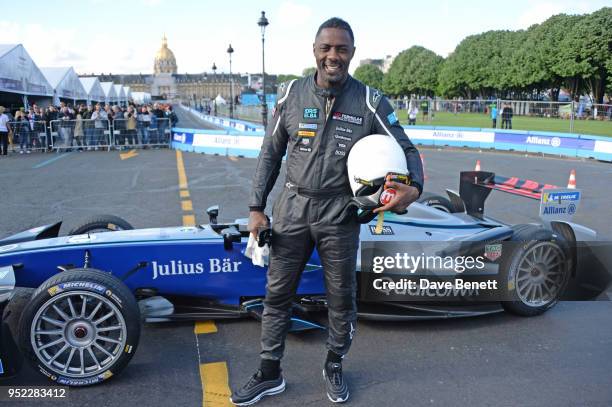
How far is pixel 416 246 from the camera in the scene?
3979 mm

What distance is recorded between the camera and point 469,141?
20.3 m

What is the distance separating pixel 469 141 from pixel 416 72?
66.3 meters

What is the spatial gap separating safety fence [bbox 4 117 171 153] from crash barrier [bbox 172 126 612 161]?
0.91 meters

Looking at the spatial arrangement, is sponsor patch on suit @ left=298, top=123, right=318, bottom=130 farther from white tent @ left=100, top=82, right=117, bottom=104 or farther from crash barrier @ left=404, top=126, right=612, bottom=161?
white tent @ left=100, top=82, right=117, bottom=104

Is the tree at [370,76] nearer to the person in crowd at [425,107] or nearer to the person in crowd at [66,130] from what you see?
the person in crowd at [425,107]

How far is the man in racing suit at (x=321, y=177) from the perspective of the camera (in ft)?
8.87

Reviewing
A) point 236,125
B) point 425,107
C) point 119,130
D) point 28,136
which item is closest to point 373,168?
point 119,130

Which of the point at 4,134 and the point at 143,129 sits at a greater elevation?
the point at 143,129

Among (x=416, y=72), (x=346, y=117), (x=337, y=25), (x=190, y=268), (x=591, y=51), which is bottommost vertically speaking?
(x=190, y=268)

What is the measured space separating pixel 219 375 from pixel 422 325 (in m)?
1.63

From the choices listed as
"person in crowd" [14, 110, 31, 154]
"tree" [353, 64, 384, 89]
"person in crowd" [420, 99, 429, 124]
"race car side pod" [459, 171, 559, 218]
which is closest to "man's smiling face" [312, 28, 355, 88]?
"race car side pod" [459, 171, 559, 218]

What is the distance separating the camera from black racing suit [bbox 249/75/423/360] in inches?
107

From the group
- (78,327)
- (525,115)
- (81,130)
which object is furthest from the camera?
(525,115)

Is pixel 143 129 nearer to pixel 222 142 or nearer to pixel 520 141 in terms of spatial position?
pixel 222 142
